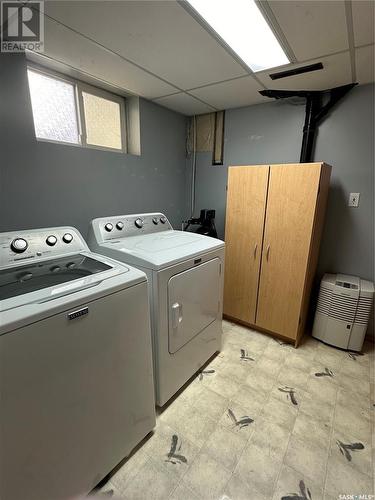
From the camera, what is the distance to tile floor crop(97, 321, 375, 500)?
118cm

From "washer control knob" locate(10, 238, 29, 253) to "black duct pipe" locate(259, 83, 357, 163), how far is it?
2.18 m

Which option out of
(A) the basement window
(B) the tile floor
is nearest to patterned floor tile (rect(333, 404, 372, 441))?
(B) the tile floor

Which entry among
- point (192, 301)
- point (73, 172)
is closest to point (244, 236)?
point (192, 301)

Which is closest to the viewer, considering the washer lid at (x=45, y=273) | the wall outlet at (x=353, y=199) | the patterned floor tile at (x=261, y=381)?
the washer lid at (x=45, y=273)

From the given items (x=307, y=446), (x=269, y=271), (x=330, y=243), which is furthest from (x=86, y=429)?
(x=330, y=243)

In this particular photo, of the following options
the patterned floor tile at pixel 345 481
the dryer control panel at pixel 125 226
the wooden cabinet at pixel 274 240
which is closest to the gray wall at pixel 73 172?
the dryer control panel at pixel 125 226

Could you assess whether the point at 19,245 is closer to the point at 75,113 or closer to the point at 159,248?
the point at 159,248

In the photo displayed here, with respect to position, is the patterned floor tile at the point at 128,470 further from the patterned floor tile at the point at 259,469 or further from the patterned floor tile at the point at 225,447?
the patterned floor tile at the point at 259,469

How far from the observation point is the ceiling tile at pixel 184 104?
2.29 meters

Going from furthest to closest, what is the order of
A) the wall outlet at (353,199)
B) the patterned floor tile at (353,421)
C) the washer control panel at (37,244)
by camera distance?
the wall outlet at (353,199) → the patterned floor tile at (353,421) → the washer control panel at (37,244)

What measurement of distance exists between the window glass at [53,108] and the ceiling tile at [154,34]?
2.21 ft

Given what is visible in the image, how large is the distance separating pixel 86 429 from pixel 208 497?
68cm

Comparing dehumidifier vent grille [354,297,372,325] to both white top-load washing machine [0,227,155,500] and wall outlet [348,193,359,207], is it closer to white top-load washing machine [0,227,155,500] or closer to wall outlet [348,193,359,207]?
wall outlet [348,193,359,207]

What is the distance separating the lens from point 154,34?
1.33 metres
